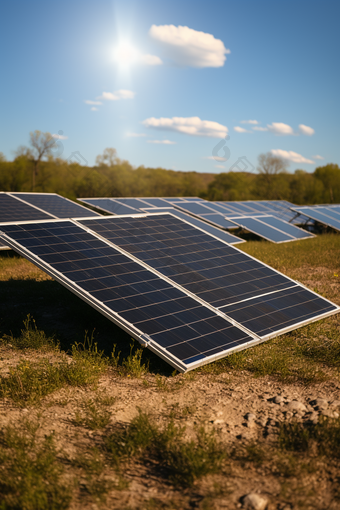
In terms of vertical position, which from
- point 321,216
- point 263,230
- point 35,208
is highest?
point 321,216

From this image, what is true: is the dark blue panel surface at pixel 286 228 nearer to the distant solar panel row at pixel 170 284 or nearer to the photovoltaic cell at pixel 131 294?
the distant solar panel row at pixel 170 284

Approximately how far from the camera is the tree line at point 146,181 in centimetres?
6950

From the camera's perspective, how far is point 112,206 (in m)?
30.9

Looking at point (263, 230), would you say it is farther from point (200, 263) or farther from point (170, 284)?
point (170, 284)

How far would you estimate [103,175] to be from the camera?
8238 centimetres

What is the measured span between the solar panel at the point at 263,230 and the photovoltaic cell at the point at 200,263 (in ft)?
50.9

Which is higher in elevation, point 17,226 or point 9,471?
point 17,226

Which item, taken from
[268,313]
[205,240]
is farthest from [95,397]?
[205,240]

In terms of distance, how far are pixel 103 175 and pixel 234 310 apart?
252 ft

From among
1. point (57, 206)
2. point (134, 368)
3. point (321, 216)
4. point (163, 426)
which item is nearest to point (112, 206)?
point (57, 206)

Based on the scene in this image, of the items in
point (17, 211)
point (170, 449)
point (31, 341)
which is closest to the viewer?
point (170, 449)

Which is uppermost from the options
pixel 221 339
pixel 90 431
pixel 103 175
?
pixel 103 175

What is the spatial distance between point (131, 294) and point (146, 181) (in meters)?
83.3

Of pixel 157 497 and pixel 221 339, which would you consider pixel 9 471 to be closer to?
pixel 157 497
